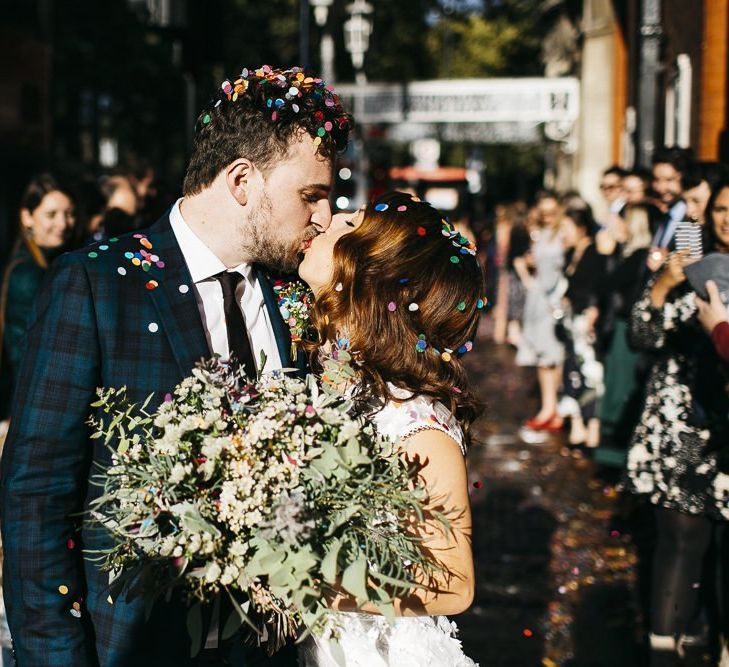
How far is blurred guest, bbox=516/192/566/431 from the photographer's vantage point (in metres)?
11.0

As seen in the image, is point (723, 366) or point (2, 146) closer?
point (723, 366)

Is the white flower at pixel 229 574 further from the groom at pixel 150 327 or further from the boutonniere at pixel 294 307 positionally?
the boutonniere at pixel 294 307

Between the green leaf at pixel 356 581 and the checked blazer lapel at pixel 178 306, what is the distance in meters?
0.64

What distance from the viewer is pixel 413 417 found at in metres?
2.49

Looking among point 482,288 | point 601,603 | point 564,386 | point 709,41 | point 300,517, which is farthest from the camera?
point 709,41

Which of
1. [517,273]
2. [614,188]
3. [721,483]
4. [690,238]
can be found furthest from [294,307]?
[517,273]

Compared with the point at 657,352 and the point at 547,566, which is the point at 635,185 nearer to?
the point at 547,566

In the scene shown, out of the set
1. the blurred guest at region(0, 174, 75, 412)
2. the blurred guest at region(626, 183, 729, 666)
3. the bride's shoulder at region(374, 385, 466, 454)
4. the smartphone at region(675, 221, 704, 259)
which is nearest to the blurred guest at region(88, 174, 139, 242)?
the blurred guest at region(0, 174, 75, 412)

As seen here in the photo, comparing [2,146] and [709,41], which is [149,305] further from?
[2,146]

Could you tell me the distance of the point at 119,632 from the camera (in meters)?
2.39

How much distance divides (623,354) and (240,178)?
5837 millimetres

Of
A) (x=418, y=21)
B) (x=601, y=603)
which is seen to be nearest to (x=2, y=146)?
(x=601, y=603)

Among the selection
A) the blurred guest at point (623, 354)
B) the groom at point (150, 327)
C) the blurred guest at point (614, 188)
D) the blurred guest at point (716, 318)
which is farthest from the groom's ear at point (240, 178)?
the blurred guest at point (614, 188)

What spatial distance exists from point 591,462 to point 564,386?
1.13 m
